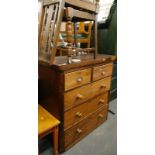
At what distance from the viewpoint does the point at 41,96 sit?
4.93 feet

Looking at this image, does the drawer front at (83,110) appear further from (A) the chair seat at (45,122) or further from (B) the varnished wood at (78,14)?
(B) the varnished wood at (78,14)

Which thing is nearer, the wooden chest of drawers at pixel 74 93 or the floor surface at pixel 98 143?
the wooden chest of drawers at pixel 74 93

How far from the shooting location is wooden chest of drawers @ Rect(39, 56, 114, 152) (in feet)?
4.02

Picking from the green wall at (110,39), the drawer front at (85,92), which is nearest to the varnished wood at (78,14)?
the drawer front at (85,92)

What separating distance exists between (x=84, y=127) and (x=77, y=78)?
1.92ft

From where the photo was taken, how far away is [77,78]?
1.29 meters

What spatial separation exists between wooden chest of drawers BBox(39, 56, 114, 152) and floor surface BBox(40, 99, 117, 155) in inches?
2.2

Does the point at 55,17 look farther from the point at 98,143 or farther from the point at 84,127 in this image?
the point at 98,143

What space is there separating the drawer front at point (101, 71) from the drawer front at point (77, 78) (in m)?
0.09

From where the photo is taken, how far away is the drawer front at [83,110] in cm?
134
